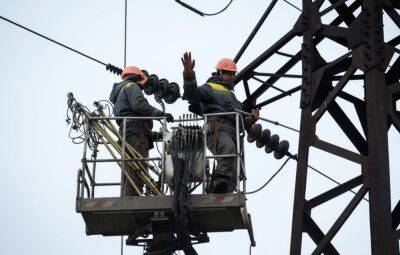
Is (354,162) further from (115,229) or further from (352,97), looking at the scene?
(115,229)

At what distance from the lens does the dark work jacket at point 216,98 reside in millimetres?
12130

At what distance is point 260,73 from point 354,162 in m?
3.21

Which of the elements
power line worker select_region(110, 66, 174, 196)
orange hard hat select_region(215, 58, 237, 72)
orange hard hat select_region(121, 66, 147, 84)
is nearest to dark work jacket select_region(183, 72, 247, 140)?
orange hard hat select_region(215, 58, 237, 72)

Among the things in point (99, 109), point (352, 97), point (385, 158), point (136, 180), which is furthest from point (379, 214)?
point (99, 109)

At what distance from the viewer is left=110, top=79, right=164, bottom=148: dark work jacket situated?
12.5 m

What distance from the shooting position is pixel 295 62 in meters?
12.7

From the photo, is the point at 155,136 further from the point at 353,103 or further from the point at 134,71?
the point at 353,103

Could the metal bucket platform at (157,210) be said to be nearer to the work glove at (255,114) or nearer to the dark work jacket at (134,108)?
the dark work jacket at (134,108)

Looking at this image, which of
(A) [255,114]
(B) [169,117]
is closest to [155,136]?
(B) [169,117]

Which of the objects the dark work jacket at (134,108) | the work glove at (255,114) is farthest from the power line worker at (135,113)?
the work glove at (255,114)

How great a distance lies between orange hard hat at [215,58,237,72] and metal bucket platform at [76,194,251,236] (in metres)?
2.55

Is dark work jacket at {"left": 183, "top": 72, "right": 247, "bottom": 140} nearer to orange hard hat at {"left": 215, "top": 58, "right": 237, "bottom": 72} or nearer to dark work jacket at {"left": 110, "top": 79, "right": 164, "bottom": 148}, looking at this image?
orange hard hat at {"left": 215, "top": 58, "right": 237, "bottom": 72}

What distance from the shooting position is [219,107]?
1264 centimetres

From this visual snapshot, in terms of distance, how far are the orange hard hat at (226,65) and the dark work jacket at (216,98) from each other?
164 mm
